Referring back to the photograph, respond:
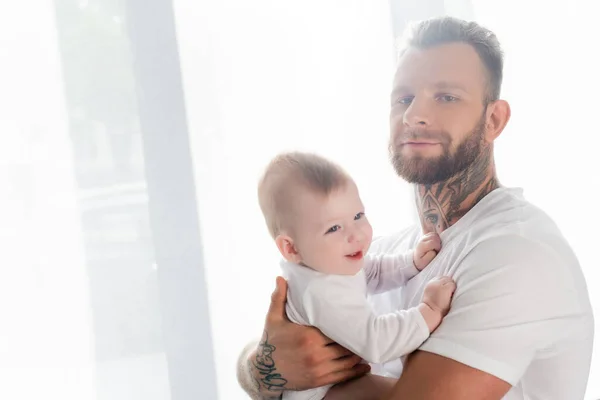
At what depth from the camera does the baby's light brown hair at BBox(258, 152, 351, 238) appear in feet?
4.07

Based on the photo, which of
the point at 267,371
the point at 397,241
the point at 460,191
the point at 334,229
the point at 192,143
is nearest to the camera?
the point at 334,229

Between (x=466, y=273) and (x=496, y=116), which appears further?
(x=496, y=116)

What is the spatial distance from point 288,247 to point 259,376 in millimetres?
302

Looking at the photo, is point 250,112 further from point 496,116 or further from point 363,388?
point 363,388

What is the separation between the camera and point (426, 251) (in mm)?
1416

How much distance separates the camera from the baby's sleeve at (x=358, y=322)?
1194 mm

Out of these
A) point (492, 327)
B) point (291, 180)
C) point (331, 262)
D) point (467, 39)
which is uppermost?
point (467, 39)

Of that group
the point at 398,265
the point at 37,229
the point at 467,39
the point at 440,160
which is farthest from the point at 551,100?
the point at 37,229

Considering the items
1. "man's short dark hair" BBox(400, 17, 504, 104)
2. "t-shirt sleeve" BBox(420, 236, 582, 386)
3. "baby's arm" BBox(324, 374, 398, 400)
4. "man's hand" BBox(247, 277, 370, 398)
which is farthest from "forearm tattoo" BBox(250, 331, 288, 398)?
"man's short dark hair" BBox(400, 17, 504, 104)

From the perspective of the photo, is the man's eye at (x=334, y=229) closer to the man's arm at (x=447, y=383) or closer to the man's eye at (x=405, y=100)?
the man's arm at (x=447, y=383)

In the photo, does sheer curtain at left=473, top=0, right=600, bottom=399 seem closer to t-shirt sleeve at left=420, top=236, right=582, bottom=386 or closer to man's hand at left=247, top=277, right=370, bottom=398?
t-shirt sleeve at left=420, top=236, right=582, bottom=386

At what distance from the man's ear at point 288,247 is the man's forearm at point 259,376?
202 millimetres

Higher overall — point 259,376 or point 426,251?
point 426,251

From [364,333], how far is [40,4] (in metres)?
1.22
